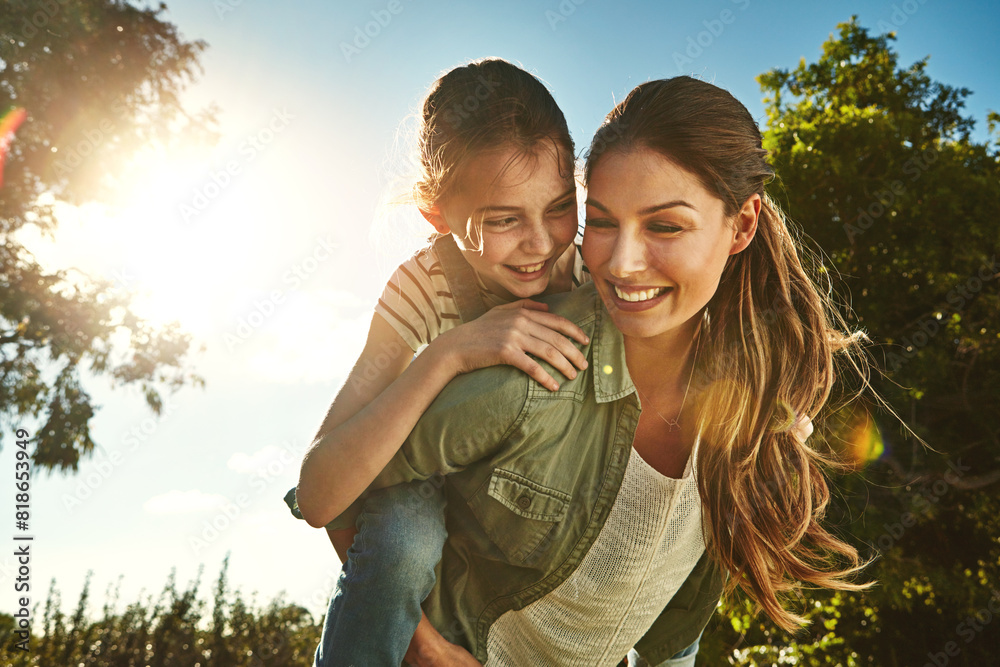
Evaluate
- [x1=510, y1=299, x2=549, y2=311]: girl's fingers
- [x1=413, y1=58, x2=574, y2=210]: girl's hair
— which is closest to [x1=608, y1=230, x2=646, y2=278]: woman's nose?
[x1=510, y1=299, x2=549, y2=311]: girl's fingers

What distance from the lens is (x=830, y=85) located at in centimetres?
730

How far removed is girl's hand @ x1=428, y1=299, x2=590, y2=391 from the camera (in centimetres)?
166

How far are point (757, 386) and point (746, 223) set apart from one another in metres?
0.50

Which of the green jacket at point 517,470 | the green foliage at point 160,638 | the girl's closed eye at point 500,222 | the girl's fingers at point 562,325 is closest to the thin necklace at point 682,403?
the green jacket at point 517,470

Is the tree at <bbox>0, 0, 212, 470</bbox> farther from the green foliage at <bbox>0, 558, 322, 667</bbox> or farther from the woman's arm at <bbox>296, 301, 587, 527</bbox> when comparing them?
the woman's arm at <bbox>296, 301, 587, 527</bbox>

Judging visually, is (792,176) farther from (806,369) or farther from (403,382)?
(403,382)

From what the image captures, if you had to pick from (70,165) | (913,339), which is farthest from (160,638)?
(913,339)

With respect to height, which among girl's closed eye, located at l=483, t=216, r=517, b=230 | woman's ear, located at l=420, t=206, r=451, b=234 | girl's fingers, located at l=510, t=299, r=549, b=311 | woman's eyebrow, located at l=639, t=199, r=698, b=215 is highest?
woman's ear, located at l=420, t=206, r=451, b=234

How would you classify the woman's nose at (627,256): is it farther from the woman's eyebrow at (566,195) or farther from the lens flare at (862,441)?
the lens flare at (862,441)

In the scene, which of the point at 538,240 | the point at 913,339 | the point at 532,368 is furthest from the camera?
the point at 913,339

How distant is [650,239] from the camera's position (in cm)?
177

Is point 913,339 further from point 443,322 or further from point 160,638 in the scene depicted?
point 160,638

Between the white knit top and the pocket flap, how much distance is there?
193 millimetres

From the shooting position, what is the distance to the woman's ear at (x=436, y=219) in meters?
2.39
